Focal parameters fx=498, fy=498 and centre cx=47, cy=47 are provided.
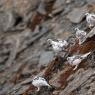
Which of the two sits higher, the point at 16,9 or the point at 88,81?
the point at 16,9

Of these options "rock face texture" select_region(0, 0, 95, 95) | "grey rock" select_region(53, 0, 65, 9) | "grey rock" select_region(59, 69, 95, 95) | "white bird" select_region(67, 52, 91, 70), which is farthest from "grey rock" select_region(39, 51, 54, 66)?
"grey rock" select_region(59, 69, 95, 95)

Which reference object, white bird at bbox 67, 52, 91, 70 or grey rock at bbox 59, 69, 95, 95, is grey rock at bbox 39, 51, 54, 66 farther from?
grey rock at bbox 59, 69, 95, 95

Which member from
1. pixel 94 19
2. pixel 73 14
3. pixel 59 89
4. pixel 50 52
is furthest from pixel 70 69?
pixel 73 14

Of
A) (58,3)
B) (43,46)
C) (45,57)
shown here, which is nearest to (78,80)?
(45,57)

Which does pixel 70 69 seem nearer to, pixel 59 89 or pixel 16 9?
pixel 59 89

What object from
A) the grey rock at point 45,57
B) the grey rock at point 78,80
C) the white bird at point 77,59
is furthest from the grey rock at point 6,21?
the grey rock at point 78,80

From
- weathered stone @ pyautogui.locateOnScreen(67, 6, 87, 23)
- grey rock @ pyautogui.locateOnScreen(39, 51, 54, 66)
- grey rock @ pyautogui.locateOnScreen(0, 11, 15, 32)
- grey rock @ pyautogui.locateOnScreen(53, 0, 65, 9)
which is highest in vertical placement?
grey rock @ pyautogui.locateOnScreen(0, 11, 15, 32)

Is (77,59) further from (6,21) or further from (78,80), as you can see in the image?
(6,21)
